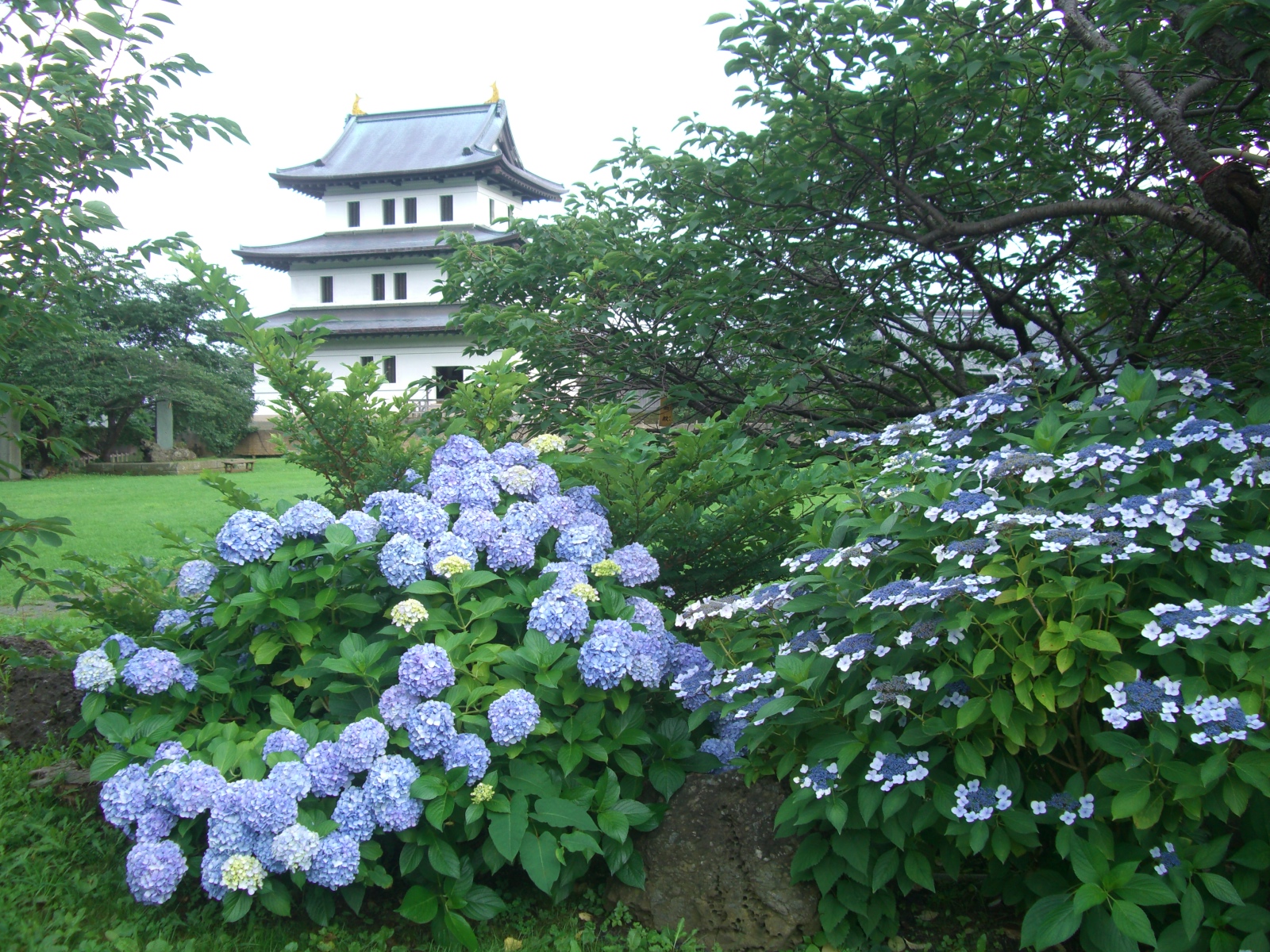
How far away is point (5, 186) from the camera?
289 centimetres

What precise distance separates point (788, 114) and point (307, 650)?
2.79 metres

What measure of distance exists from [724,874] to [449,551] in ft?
3.83

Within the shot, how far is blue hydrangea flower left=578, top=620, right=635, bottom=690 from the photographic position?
7.47ft

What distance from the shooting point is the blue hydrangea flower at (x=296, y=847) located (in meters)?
2.02

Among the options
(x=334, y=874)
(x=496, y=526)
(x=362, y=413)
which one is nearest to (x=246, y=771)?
(x=334, y=874)

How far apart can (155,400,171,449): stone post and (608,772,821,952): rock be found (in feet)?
89.0

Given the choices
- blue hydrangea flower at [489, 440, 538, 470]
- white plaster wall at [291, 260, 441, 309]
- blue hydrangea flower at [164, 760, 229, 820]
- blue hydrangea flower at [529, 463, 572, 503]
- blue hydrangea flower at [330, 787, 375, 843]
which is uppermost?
white plaster wall at [291, 260, 441, 309]

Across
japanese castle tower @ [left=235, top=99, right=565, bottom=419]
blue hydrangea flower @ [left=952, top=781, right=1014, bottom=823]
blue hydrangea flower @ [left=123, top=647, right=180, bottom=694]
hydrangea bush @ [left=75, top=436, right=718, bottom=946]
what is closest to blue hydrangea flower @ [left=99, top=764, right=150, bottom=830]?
hydrangea bush @ [left=75, top=436, right=718, bottom=946]

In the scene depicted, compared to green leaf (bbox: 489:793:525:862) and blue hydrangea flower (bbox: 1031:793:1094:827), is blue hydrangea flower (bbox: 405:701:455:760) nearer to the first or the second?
green leaf (bbox: 489:793:525:862)

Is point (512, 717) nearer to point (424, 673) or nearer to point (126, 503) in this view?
point (424, 673)

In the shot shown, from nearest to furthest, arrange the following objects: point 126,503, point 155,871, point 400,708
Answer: point 155,871
point 400,708
point 126,503

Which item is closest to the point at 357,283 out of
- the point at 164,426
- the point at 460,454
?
the point at 164,426

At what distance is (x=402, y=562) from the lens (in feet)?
8.09

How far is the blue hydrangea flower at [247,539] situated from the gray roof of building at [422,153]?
3124 cm
